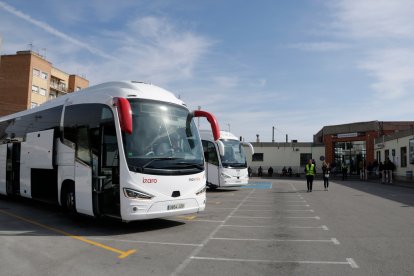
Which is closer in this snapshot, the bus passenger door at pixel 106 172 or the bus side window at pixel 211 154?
the bus passenger door at pixel 106 172

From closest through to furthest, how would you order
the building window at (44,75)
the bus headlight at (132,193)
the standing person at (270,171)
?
the bus headlight at (132,193) < the standing person at (270,171) < the building window at (44,75)

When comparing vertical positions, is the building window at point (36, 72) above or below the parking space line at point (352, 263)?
above

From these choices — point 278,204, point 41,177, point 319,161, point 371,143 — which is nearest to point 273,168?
point 319,161

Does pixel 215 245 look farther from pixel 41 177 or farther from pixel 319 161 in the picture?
pixel 319 161

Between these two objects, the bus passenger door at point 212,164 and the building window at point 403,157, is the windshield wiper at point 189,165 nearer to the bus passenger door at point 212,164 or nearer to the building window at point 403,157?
the bus passenger door at point 212,164

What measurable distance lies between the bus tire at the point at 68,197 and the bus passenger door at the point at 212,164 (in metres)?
10.5

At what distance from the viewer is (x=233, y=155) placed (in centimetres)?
2069

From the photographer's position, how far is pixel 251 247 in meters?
7.20

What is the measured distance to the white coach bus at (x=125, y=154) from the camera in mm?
8289

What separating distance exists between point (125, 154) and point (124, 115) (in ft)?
2.95

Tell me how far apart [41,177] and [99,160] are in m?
3.81

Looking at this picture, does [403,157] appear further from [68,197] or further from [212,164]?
[68,197]

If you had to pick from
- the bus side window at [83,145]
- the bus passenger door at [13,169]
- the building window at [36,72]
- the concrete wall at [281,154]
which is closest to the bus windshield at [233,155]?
the bus passenger door at [13,169]

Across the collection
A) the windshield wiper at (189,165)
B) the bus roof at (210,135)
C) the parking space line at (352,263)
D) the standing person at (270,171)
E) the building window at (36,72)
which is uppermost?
the building window at (36,72)
